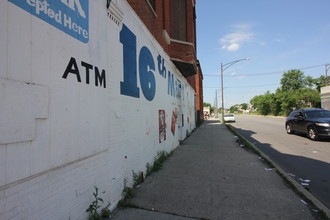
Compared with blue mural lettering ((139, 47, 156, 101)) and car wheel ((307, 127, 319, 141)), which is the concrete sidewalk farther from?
car wheel ((307, 127, 319, 141))

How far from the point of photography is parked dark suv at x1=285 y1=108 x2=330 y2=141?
9961 mm

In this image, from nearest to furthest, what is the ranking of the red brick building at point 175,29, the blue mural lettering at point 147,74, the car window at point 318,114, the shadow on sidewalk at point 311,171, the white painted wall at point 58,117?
the white painted wall at point 58,117
the shadow on sidewalk at point 311,171
the blue mural lettering at point 147,74
the red brick building at point 175,29
the car window at point 318,114

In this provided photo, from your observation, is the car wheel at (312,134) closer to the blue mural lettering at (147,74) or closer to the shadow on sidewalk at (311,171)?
the shadow on sidewalk at (311,171)

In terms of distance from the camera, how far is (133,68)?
459 centimetres

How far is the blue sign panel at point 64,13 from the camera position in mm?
2041

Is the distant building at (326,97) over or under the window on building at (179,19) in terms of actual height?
under

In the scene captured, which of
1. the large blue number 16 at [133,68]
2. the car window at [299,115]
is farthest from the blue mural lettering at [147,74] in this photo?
the car window at [299,115]

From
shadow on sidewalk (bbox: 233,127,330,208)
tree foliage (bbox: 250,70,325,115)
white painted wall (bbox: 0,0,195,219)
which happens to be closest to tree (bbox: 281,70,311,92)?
tree foliage (bbox: 250,70,325,115)

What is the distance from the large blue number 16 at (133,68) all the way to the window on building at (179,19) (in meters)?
4.88

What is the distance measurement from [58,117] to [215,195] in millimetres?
3337

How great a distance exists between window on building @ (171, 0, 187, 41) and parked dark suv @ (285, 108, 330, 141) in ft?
27.2

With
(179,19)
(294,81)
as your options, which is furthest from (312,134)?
(294,81)

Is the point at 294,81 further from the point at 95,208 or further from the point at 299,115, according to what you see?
the point at 95,208

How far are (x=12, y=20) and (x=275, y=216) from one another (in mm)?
4403
